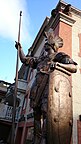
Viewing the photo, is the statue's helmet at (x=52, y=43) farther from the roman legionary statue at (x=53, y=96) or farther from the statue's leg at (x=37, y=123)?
the statue's leg at (x=37, y=123)

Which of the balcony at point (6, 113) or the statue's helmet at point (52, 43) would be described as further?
the balcony at point (6, 113)

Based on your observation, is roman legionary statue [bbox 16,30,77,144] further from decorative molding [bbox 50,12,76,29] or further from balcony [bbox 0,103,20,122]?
balcony [bbox 0,103,20,122]

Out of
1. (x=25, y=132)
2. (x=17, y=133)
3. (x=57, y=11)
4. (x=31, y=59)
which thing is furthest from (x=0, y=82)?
(x=31, y=59)

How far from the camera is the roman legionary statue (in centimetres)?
289

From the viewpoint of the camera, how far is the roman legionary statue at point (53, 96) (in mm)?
2887

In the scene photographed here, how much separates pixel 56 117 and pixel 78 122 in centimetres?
376

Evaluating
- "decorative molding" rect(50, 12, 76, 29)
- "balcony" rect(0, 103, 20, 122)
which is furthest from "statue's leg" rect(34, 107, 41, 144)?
"balcony" rect(0, 103, 20, 122)

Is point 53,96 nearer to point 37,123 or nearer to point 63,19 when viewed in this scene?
point 37,123

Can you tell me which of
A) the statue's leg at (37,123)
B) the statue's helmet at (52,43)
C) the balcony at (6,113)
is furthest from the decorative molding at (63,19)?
the balcony at (6,113)

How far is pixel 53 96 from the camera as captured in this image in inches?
121

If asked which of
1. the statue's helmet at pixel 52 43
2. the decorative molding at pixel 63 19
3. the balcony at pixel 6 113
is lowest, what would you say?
the statue's helmet at pixel 52 43

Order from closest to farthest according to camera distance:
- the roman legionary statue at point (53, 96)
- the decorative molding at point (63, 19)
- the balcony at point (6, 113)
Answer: the roman legionary statue at point (53, 96)
the decorative molding at point (63, 19)
the balcony at point (6, 113)

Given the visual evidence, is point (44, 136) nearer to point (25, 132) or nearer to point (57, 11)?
point (57, 11)

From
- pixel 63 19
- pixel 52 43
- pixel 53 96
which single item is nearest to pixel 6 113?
pixel 63 19
